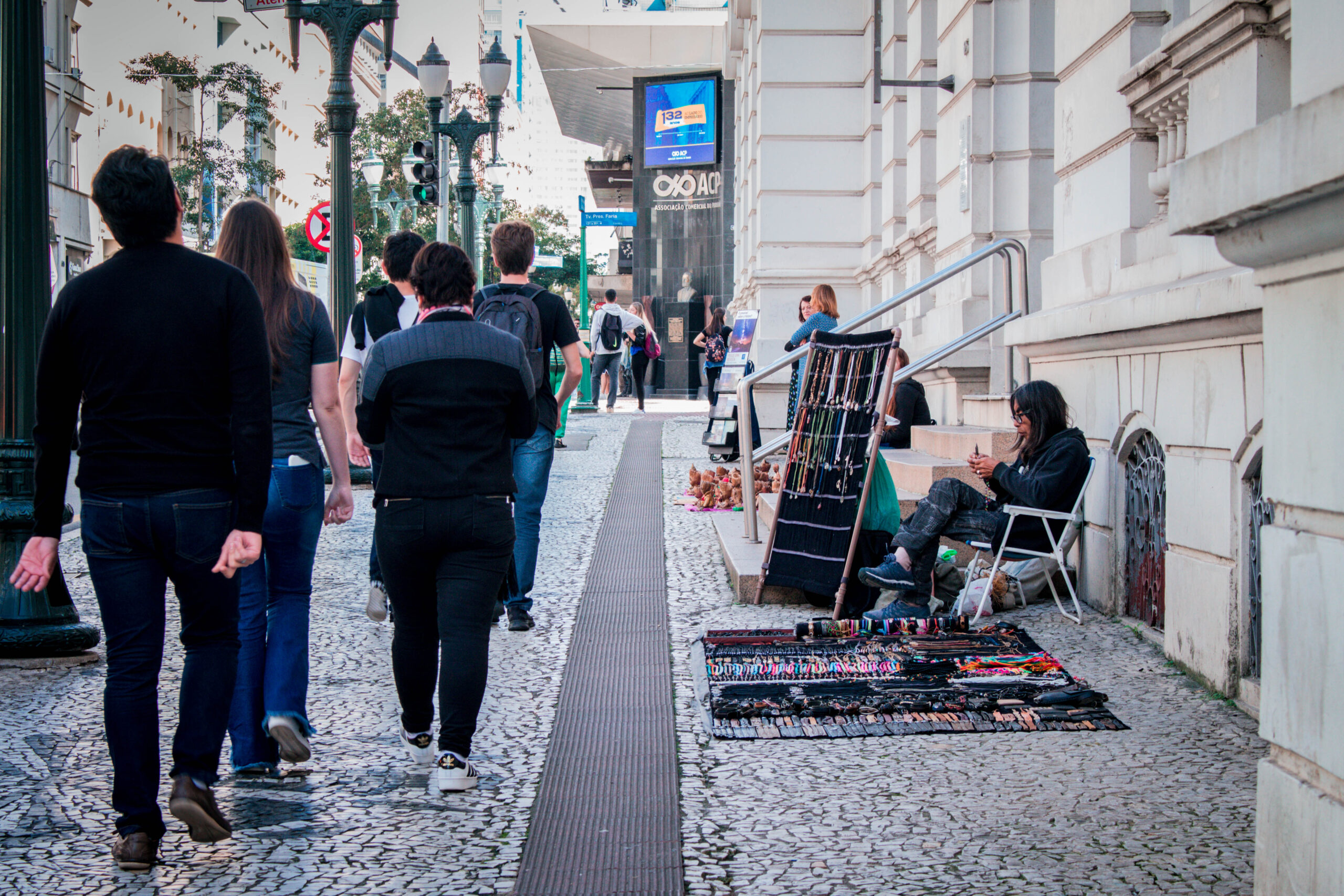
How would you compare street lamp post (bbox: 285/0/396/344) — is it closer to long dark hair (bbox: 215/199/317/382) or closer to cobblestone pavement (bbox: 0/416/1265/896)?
cobblestone pavement (bbox: 0/416/1265/896)

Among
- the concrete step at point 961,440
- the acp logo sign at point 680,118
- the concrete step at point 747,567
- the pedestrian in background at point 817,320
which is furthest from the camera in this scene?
the acp logo sign at point 680,118

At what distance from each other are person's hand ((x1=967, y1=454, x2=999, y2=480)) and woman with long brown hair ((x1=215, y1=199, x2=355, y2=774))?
3490 millimetres

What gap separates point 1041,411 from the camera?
6570mm

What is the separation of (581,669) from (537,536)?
3.85 feet

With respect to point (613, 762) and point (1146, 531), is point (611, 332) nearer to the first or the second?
point (1146, 531)

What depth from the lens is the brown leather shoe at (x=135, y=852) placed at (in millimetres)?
3406

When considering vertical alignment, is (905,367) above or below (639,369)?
below

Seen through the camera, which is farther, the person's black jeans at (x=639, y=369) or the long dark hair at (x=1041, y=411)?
the person's black jeans at (x=639, y=369)

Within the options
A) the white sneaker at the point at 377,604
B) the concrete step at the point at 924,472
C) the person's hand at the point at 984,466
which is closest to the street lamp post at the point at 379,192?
the concrete step at the point at 924,472

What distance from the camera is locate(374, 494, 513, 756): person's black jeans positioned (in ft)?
13.3

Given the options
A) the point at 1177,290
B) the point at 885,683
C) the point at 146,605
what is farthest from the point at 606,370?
the point at 146,605

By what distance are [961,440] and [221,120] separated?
4513cm

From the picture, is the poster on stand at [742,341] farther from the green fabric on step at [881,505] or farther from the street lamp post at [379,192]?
the green fabric on step at [881,505]

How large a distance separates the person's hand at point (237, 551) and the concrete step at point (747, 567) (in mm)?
3878
